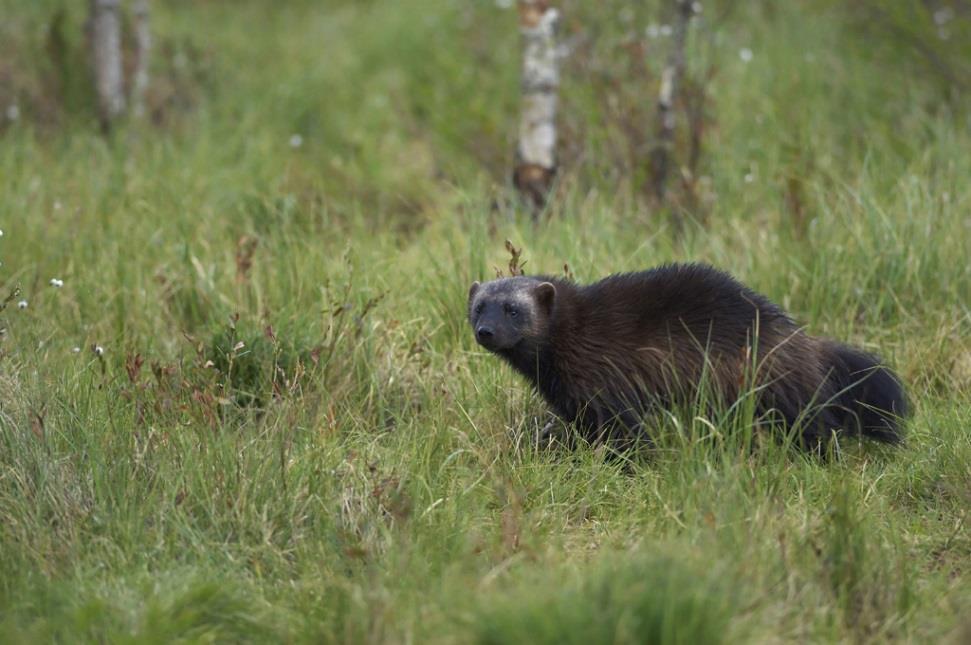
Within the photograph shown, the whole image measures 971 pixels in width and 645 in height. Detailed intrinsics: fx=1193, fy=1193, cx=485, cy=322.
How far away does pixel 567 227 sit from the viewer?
18.3 ft

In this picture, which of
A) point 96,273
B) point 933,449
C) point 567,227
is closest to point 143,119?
point 96,273

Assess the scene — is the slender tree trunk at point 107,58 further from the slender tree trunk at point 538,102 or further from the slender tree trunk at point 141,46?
the slender tree trunk at point 538,102

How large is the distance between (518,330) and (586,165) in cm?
283

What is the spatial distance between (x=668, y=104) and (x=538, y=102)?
2.51ft

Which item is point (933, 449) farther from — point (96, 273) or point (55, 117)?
point (55, 117)

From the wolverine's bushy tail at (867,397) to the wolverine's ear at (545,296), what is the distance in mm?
1070

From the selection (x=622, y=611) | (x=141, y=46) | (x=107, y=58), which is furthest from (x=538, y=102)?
(x=622, y=611)

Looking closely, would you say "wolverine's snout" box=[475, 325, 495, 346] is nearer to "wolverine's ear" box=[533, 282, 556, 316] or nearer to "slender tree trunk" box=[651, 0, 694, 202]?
"wolverine's ear" box=[533, 282, 556, 316]

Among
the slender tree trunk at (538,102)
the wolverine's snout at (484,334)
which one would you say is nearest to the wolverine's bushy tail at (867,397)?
the wolverine's snout at (484,334)

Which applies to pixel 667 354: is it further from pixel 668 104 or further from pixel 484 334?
pixel 668 104

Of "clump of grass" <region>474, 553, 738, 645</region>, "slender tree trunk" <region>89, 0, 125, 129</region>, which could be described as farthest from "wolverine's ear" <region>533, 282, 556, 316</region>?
"slender tree trunk" <region>89, 0, 125, 129</region>

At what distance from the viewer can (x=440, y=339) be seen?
5.05 meters

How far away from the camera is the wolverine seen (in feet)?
14.0

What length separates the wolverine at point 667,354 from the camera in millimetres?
4262
